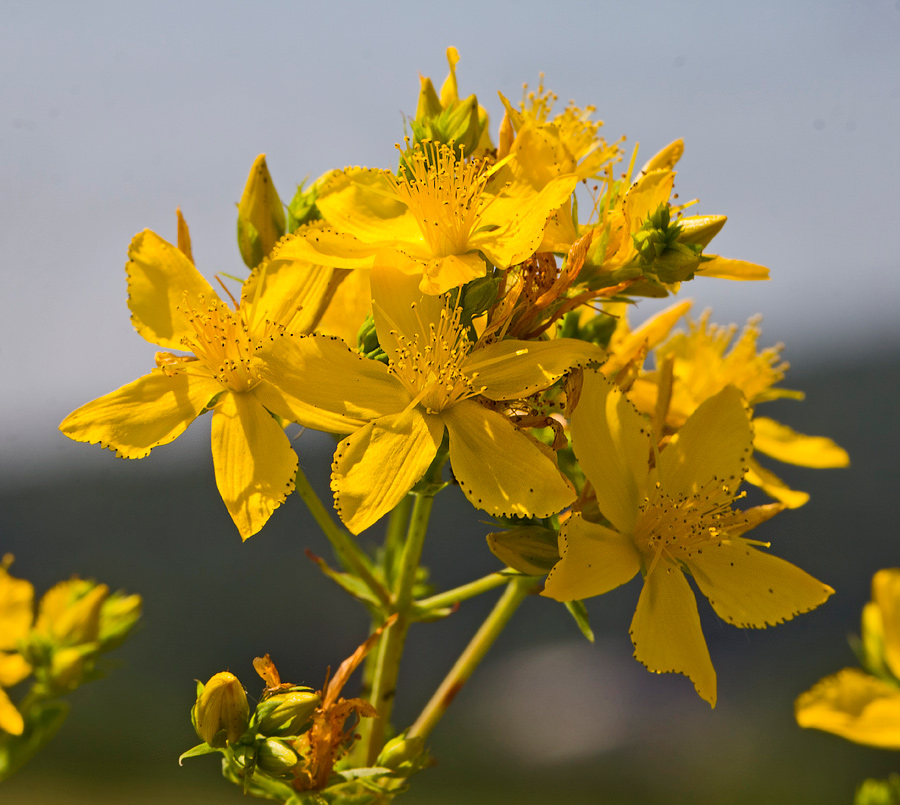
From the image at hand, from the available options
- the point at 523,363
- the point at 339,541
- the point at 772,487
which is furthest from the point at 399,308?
the point at 772,487

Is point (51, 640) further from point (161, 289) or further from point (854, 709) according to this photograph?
point (854, 709)

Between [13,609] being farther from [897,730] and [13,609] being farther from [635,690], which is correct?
[635,690]

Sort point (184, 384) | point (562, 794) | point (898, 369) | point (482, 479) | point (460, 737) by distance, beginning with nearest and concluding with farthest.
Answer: point (482, 479) → point (184, 384) → point (562, 794) → point (460, 737) → point (898, 369)

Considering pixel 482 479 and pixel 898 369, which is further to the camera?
pixel 898 369

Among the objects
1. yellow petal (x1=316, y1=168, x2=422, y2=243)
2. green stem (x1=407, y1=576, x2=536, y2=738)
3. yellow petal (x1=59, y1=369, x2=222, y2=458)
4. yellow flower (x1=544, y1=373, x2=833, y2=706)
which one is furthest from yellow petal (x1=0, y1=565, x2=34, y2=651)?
yellow flower (x1=544, y1=373, x2=833, y2=706)

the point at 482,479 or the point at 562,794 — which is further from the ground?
the point at 482,479

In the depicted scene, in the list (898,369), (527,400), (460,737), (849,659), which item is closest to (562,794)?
(460,737)

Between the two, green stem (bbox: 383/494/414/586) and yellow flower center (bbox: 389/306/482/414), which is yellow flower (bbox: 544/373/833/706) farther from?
green stem (bbox: 383/494/414/586)
